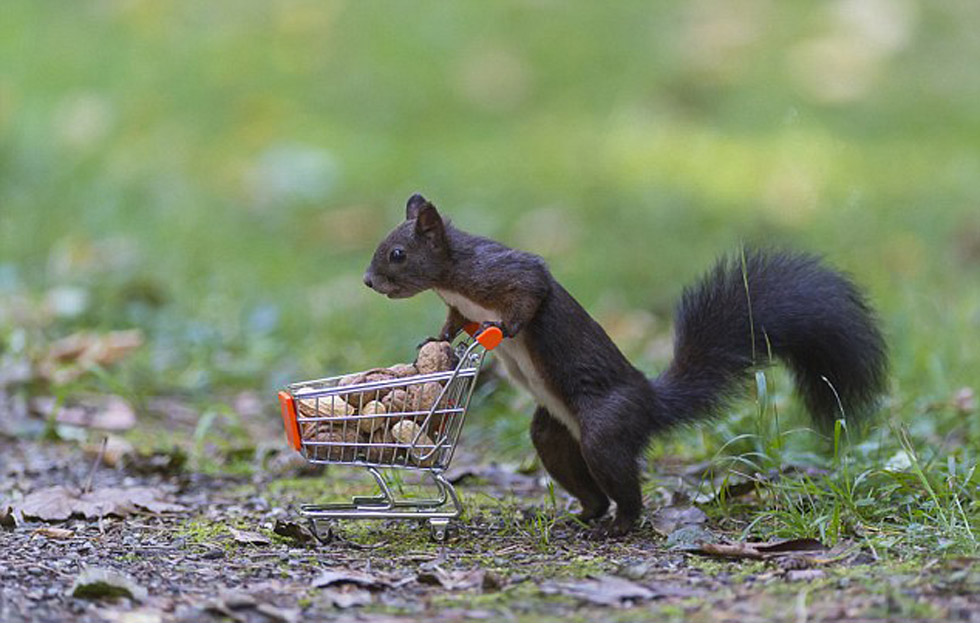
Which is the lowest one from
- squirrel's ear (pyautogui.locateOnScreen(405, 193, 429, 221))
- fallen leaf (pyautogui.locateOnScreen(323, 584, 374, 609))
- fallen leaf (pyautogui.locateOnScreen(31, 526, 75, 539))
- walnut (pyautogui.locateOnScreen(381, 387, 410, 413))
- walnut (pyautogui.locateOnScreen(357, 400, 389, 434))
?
fallen leaf (pyautogui.locateOnScreen(323, 584, 374, 609))

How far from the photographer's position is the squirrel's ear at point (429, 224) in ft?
11.4

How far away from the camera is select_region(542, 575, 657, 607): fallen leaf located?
2.70 m

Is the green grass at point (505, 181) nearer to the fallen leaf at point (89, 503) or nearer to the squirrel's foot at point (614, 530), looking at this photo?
the squirrel's foot at point (614, 530)

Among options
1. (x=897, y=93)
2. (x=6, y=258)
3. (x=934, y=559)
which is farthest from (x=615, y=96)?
(x=934, y=559)

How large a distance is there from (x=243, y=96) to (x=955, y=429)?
6.55m

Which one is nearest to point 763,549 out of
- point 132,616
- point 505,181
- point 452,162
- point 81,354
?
point 132,616

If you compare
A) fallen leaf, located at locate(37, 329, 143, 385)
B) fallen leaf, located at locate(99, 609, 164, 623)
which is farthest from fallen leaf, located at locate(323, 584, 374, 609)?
fallen leaf, located at locate(37, 329, 143, 385)

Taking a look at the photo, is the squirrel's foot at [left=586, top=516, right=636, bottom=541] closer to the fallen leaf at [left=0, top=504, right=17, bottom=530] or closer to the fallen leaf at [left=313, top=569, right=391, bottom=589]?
the fallen leaf at [left=313, top=569, right=391, bottom=589]

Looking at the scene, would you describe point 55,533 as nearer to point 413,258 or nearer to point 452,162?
point 413,258

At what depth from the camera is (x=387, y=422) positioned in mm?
3314

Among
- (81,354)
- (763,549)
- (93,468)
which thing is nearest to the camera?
(763,549)

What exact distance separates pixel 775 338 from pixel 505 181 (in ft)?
16.6

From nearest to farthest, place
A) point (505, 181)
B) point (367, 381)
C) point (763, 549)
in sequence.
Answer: point (763, 549)
point (367, 381)
point (505, 181)

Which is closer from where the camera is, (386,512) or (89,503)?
(386,512)
